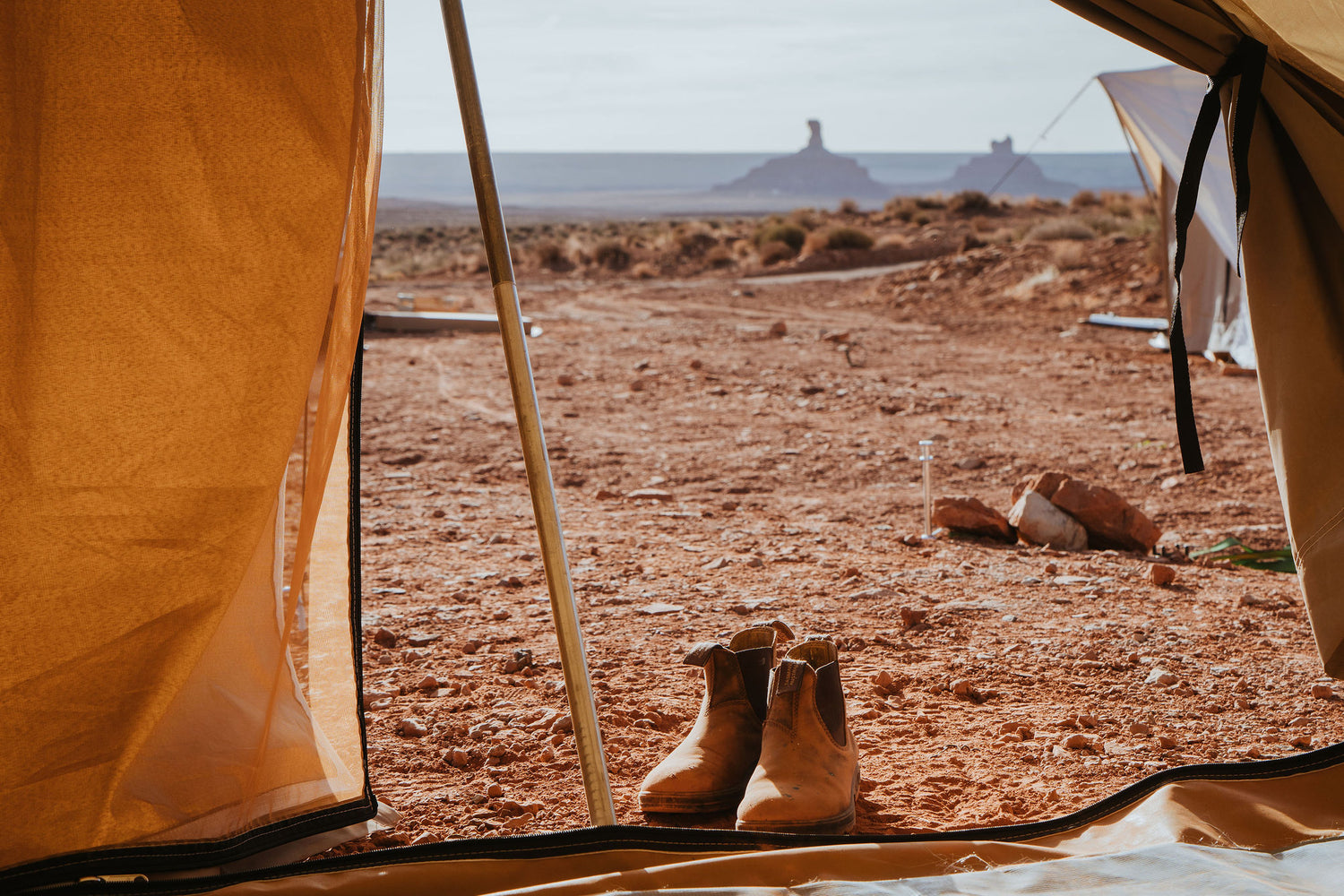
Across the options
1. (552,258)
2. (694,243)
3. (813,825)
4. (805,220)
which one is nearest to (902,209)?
(805,220)

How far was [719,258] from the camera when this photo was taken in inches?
848

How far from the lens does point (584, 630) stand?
10.1 feet

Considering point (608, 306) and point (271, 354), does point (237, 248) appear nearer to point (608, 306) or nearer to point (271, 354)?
point (271, 354)

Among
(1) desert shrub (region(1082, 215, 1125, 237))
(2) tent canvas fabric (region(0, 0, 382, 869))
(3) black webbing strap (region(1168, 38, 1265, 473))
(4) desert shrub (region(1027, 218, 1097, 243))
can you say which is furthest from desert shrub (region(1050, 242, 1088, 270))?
(2) tent canvas fabric (region(0, 0, 382, 869))

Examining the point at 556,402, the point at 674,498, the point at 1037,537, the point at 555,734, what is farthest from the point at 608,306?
the point at 555,734

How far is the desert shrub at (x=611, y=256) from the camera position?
2153cm

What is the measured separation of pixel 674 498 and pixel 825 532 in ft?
2.99

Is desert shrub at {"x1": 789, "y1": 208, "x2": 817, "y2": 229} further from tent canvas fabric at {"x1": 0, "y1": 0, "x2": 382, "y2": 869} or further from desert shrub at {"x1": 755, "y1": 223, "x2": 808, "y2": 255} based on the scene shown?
tent canvas fabric at {"x1": 0, "y1": 0, "x2": 382, "y2": 869}

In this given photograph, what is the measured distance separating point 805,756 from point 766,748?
8cm

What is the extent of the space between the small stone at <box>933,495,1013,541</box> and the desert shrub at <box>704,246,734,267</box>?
17157 millimetres

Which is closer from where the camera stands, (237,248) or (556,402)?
(237,248)

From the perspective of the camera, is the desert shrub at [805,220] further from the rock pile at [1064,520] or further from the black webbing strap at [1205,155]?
the black webbing strap at [1205,155]

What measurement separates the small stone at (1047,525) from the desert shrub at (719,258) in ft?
56.7

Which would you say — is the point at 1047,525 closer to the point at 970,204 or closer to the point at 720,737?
the point at 720,737
